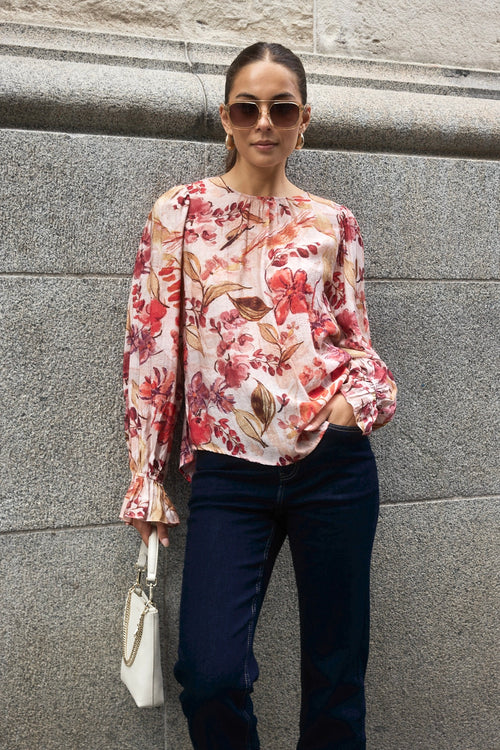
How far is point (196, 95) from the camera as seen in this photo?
10.0ft

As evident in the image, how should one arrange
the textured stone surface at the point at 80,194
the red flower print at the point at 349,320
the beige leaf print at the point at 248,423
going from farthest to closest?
the textured stone surface at the point at 80,194
the red flower print at the point at 349,320
the beige leaf print at the point at 248,423

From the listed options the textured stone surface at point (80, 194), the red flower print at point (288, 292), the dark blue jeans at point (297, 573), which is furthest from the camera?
the textured stone surface at point (80, 194)

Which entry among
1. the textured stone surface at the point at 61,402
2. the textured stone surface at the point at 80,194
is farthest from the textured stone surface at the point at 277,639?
the textured stone surface at the point at 80,194

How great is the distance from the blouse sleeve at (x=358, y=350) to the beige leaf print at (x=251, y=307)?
0.35m

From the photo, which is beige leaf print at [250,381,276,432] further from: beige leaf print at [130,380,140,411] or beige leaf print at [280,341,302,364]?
beige leaf print at [130,380,140,411]

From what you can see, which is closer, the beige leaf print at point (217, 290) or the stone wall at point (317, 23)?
the beige leaf print at point (217, 290)

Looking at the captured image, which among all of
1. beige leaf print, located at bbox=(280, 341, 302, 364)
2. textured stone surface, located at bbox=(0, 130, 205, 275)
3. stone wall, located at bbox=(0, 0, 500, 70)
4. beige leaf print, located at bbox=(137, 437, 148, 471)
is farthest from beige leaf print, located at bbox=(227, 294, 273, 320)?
stone wall, located at bbox=(0, 0, 500, 70)

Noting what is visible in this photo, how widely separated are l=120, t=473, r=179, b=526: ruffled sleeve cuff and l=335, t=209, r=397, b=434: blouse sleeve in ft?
2.30

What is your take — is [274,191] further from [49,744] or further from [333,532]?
[49,744]

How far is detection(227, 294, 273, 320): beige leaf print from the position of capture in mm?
2546

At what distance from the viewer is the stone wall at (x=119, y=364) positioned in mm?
2906

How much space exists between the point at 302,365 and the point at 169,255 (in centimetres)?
59

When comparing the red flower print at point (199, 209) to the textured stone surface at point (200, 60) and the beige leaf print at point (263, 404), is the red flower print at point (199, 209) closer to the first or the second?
the beige leaf print at point (263, 404)

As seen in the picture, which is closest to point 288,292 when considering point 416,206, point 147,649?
point 416,206
